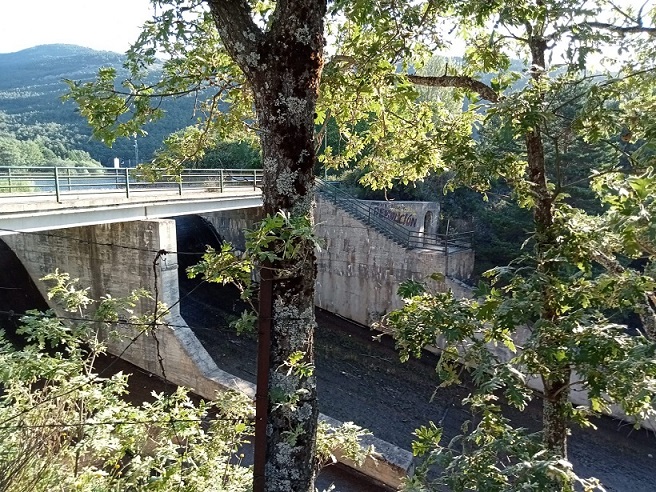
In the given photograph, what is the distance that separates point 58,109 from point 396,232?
231 ft

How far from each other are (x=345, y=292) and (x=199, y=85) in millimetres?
14274

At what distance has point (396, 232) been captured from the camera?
16.4 m

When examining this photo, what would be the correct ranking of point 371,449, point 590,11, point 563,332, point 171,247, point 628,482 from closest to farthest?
point 563,332 < point 590,11 < point 371,449 < point 628,482 < point 171,247

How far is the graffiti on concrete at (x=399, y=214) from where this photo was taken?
17328mm

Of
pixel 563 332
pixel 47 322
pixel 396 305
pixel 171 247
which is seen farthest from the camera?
pixel 396 305

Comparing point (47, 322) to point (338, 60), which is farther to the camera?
point (47, 322)

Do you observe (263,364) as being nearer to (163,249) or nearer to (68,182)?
(163,249)

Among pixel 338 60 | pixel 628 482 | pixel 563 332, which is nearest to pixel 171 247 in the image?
pixel 338 60

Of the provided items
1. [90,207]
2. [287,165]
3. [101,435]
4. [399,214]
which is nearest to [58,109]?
[399,214]

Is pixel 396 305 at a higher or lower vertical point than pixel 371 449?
lower

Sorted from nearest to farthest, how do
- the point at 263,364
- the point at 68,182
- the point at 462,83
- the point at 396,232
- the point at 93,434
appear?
1. the point at 263,364
2. the point at 93,434
3. the point at 462,83
4. the point at 68,182
5. the point at 396,232

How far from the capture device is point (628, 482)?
397 inches

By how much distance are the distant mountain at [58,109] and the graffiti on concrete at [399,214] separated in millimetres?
8301

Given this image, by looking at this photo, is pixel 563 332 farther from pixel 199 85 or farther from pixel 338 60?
pixel 199 85
